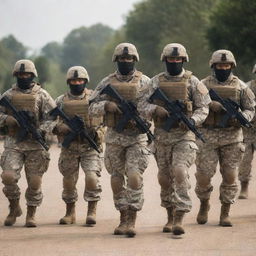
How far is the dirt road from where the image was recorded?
10.9 m

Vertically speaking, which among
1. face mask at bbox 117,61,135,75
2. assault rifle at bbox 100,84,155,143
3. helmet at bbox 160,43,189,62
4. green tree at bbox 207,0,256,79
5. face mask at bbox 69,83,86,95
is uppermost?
green tree at bbox 207,0,256,79

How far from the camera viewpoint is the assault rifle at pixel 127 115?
1231cm

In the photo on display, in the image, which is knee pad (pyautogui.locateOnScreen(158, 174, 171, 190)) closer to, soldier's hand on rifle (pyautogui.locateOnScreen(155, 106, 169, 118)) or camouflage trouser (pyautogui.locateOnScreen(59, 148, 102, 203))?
soldier's hand on rifle (pyautogui.locateOnScreen(155, 106, 169, 118))

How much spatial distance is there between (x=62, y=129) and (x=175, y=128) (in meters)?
1.64

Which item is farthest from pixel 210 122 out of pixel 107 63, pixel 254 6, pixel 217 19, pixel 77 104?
pixel 107 63

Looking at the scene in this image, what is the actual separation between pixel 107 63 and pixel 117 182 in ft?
342

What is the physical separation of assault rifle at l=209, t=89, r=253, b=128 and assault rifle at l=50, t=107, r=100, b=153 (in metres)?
1.61

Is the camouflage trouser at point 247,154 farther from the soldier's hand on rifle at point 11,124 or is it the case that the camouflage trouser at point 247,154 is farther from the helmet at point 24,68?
the soldier's hand on rifle at point 11,124

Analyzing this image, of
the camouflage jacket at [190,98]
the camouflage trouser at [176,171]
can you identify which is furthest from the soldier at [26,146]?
the camouflage trouser at [176,171]

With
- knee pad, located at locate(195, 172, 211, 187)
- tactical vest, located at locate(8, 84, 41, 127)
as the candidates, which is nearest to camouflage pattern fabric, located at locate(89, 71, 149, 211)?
tactical vest, located at locate(8, 84, 41, 127)

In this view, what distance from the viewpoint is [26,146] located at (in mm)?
13352

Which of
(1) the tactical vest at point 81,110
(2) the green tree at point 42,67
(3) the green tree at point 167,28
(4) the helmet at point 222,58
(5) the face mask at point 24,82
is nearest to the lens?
(4) the helmet at point 222,58

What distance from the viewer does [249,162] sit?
1630 cm

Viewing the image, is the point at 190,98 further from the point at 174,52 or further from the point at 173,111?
the point at 174,52
